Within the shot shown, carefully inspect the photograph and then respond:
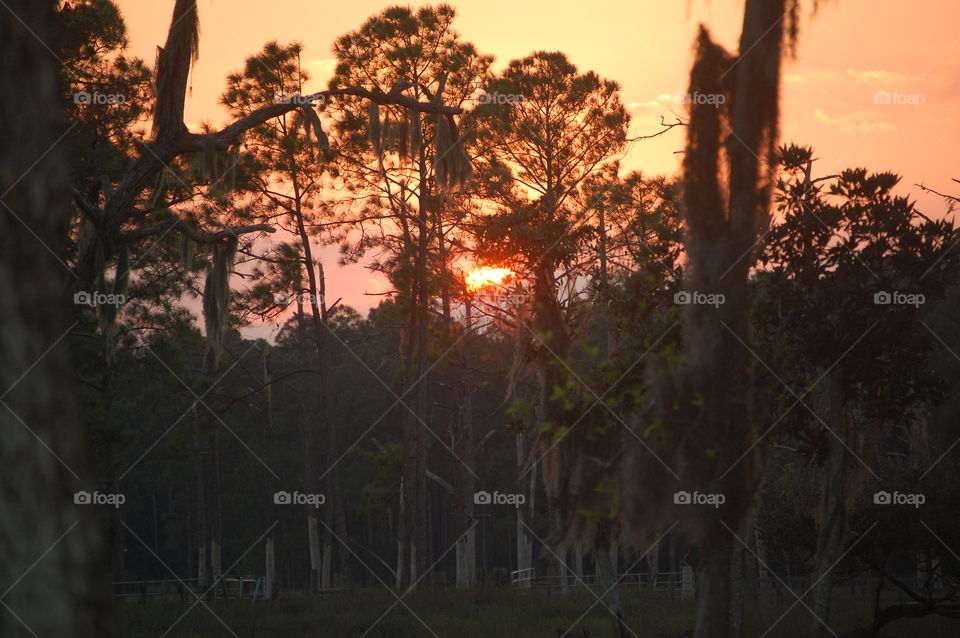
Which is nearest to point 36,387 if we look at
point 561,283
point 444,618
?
point 444,618

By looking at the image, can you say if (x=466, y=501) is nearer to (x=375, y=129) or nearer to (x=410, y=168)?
(x=410, y=168)

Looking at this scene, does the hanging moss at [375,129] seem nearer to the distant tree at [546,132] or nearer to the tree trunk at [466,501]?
Result: the distant tree at [546,132]

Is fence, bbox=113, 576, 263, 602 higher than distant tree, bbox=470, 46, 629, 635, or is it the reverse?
distant tree, bbox=470, 46, 629, 635

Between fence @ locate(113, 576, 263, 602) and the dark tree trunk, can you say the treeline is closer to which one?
fence @ locate(113, 576, 263, 602)

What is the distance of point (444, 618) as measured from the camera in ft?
61.4

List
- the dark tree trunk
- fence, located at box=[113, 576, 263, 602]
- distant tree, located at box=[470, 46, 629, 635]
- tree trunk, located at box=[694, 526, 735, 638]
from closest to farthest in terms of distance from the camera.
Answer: the dark tree trunk < tree trunk, located at box=[694, 526, 735, 638] < fence, located at box=[113, 576, 263, 602] < distant tree, located at box=[470, 46, 629, 635]

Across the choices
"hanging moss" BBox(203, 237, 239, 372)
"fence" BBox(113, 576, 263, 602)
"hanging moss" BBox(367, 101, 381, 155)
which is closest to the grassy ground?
"fence" BBox(113, 576, 263, 602)

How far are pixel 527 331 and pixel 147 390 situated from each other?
46001 millimetres

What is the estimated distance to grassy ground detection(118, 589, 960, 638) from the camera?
17.2 meters

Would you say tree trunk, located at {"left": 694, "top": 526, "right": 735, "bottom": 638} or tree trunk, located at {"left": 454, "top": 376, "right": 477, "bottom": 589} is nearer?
tree trunk, located at {"left": 694, "top": 526, "right": 735, "bottom": 638}

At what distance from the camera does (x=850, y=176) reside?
1267cm

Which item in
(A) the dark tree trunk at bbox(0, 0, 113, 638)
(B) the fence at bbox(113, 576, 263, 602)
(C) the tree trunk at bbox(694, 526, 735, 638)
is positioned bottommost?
(B) the fence at bbox(113, 576, 263, 602)

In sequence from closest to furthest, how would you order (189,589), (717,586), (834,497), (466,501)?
(717,586) < (834,497) < (189,589) < (466,501)

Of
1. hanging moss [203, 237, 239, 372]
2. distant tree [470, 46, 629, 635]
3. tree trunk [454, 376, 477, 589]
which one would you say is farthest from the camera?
tree trunk [454, 376, 477, 589]
